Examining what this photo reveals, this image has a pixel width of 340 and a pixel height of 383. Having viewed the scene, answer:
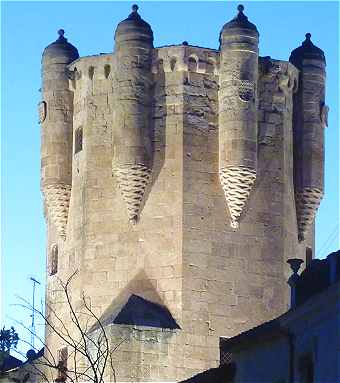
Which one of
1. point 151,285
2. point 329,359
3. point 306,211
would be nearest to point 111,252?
point 151,285

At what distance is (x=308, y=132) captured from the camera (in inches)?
1876

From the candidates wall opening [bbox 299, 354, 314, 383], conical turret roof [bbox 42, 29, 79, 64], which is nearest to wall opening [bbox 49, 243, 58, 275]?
conical turret roof [bbox 42, 29, 79, 64]

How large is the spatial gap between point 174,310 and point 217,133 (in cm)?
447

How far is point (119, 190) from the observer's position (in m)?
46.0

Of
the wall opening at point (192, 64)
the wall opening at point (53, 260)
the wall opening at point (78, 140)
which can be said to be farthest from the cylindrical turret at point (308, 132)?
the wall opening at point (53, 260)

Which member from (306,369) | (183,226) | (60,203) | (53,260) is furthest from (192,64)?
(306,369)

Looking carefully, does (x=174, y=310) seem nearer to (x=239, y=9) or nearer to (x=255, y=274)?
(x=255, y=274)

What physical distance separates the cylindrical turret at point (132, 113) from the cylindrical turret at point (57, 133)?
192 centimetres

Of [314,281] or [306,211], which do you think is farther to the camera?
[306,211]

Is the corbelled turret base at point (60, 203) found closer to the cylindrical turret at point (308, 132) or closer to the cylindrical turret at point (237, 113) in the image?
the cylindrical turret at point (237, 113)

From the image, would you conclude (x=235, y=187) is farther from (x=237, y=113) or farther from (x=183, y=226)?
(x=237, y=113)

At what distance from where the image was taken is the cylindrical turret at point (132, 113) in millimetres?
45688

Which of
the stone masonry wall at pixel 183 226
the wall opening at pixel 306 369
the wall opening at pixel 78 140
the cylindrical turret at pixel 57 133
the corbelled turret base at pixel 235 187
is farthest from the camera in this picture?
the cylindrical turret at pixel 57 133

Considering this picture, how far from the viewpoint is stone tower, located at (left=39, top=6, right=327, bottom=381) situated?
147ft
